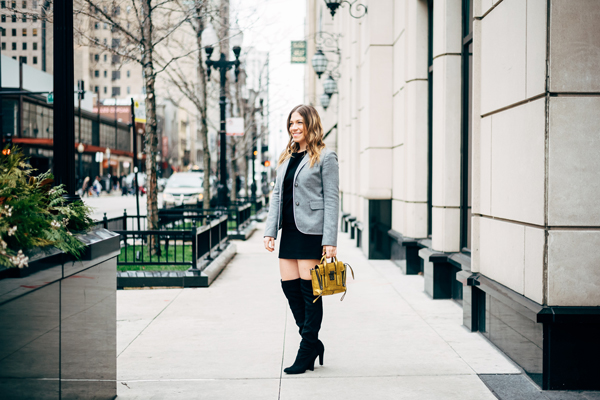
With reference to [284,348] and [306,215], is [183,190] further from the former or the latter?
[306,215]

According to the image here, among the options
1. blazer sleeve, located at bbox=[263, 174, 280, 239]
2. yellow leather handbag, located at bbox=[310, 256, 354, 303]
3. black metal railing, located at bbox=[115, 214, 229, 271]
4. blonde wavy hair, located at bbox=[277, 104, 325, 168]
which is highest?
blonde wavy hair, located at bbox=[277, 104, 325, 168]

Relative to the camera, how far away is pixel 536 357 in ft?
13.9

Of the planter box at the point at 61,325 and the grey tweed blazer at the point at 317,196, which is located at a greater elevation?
the grey tweed blazer at the point at 317,196

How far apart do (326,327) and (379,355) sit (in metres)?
1.11

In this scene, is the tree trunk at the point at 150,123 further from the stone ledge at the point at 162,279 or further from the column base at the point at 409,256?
the column base at the point at 409,256

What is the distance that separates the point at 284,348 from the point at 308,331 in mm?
869

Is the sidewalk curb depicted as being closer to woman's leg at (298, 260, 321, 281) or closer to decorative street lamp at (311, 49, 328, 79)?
woman's leg at (298, 260, 321, 281)

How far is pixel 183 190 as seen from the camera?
2638cm

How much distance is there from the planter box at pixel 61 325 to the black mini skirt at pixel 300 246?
129 centimetres

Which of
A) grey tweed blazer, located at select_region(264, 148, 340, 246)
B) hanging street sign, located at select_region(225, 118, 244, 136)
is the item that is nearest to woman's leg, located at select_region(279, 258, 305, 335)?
grey tweed blazer, located at select_region(264, 148, 340, 246)

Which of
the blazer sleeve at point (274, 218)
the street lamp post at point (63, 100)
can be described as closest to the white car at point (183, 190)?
the blazer sleeve at point (274, 218)

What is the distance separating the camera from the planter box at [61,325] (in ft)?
8.41

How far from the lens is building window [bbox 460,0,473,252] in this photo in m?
7.26

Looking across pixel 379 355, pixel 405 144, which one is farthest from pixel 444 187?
pixel 379 355
